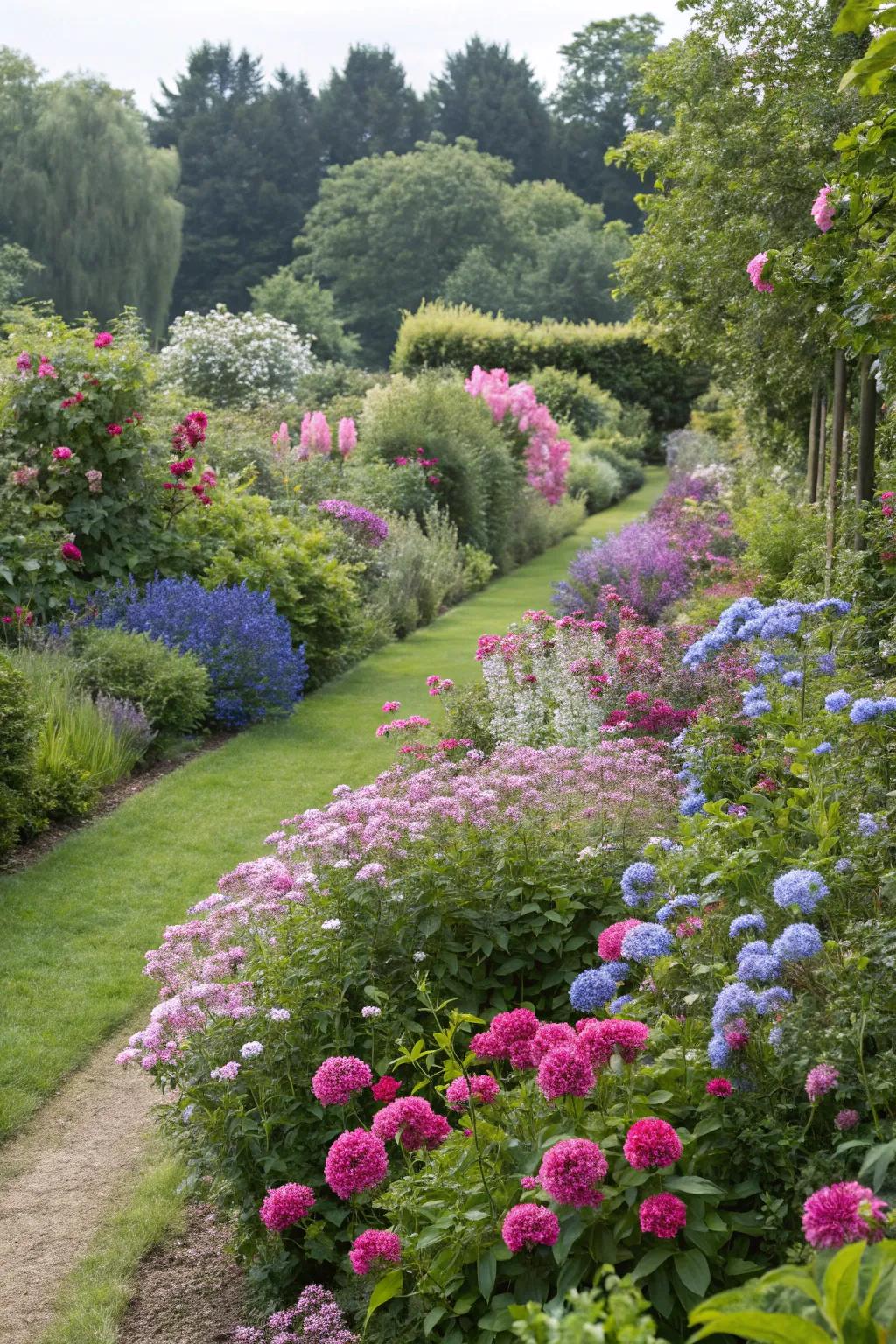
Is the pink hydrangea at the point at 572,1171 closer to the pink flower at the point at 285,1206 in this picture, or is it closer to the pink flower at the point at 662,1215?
the pink flower at the point at 662,1215

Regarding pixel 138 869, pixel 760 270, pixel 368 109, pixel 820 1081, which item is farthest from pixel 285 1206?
pixel 368 109

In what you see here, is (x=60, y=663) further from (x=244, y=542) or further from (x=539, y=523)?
(x=539, y=523)

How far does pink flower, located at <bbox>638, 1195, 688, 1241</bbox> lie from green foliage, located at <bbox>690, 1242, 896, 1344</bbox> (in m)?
0.63

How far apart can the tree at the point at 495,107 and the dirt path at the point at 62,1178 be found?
5507 cm

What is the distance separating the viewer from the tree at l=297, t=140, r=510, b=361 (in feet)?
145

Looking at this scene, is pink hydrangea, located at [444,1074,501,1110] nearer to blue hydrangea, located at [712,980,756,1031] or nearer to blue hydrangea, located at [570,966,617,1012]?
blue hydrangea, located at [570,966,617,1012]

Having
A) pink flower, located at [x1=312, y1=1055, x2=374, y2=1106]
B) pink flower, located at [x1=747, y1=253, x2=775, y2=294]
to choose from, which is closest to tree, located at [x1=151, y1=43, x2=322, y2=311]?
pink flower, located at [x1=747, y1=253, x2=775, y2=294]

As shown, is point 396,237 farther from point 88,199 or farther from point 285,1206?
point 285,1206

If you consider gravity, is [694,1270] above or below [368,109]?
below

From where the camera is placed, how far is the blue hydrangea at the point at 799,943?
7.21 feet

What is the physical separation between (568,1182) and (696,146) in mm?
8861

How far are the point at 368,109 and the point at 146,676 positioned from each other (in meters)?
52.2

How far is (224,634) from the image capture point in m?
7.98

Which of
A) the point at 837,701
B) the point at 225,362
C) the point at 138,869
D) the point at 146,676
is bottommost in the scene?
the point at 138,869
